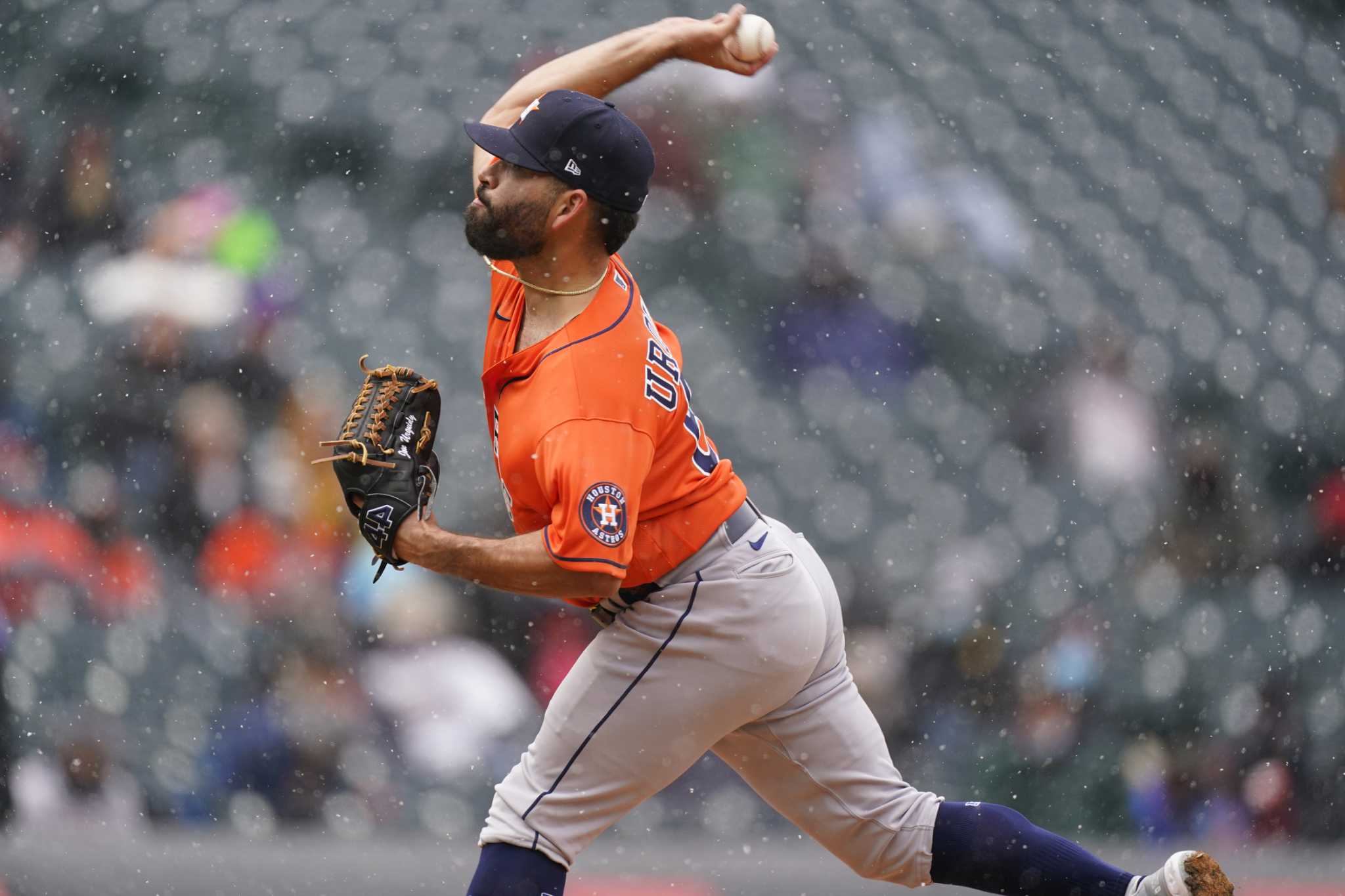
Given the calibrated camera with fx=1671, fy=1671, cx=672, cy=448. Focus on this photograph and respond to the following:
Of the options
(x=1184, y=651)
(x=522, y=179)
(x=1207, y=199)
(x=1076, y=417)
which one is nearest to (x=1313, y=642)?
(x=1184, y=651)

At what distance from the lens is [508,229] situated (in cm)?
268

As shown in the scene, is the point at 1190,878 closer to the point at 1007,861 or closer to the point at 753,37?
the point at 1007,861

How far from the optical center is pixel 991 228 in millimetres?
3672

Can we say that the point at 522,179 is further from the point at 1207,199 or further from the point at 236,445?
the point at 1207,199

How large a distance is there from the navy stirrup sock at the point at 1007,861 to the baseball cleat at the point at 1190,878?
0.26 feet

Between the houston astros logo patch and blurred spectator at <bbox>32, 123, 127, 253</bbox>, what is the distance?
176 cm

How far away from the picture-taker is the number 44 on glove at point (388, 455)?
2.64m

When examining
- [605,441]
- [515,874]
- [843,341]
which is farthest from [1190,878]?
[843,341]

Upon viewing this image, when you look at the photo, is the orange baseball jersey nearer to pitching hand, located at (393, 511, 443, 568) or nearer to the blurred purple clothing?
pitching hand, located at (393, 511, 443, 568)

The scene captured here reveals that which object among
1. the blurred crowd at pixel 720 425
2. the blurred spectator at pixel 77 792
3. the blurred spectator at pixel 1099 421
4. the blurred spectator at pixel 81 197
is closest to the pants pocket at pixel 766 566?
the blurred crowd at pixel 720 425

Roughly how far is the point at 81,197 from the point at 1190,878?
8.95 ft

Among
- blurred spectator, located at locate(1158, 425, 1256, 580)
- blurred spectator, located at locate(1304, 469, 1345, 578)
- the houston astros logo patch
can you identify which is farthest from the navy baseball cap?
blurred spectator, located at locate(1304, 469, 1345, 578)

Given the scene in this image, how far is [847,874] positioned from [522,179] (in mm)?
1812

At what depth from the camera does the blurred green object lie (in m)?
A: 3.62
